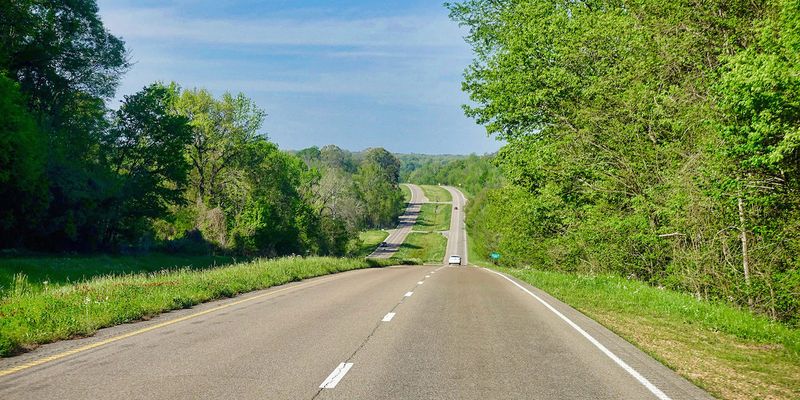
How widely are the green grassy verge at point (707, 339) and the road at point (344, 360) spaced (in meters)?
0.53

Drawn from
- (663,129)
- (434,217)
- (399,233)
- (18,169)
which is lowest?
(399,233)

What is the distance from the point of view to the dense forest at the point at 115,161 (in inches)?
1403

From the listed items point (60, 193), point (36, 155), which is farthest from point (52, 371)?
→ point (60, 193)

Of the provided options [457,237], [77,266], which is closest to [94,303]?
[77,266]

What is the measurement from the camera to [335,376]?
22.2ft

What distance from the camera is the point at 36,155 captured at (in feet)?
112

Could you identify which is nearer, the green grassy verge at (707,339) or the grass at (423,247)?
the green grassy verge at (707,339)

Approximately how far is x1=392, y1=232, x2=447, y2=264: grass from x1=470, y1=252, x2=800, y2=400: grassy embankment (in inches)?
3493

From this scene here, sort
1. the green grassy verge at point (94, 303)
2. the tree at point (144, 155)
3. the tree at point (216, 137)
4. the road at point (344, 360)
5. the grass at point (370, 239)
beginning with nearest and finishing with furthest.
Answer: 1. the road at point (344, 360)
2. the green grassy verge at point (94, 303)
3. the tree at point (144, 155)
4. the tree at point (216, 137)
5. the grass at point (370, 239)

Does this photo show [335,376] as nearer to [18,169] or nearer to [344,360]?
[344,360]

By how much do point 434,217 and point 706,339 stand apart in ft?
538

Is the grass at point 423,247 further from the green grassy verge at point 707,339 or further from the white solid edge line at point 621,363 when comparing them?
the white solid edge line at point 621,363

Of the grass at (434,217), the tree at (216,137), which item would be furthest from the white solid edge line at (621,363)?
the grass at (434,217)

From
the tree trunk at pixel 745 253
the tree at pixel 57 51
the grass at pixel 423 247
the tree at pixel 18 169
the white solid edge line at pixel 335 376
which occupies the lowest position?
the grass at pixel 423 247
